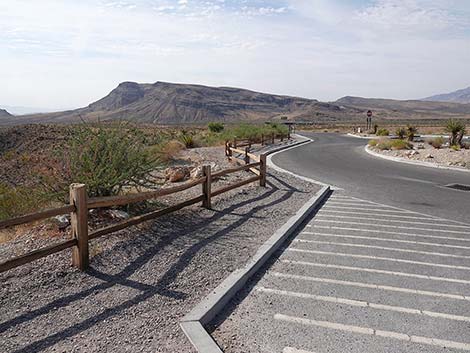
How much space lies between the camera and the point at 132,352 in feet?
12.4

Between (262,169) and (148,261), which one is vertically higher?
(262,169)

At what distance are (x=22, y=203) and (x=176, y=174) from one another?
6318 millimetres

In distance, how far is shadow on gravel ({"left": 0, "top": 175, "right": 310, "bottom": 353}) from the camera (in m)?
4.25

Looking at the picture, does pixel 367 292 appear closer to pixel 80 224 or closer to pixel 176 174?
pixel 80 224

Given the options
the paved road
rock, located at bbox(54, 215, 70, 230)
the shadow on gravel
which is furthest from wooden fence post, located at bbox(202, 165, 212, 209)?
rock, located at bbox(54, 215, 70, 230)

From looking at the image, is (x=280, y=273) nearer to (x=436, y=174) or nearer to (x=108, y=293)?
→ (x=108, y=293)

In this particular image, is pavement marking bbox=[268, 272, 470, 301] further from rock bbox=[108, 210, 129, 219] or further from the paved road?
rock bbox=[108, 210, 129, 219]

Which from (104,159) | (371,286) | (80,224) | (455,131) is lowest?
(371,286)

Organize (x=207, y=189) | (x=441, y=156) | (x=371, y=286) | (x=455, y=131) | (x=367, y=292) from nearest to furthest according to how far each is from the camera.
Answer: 1. (x=367, y=292)
2. (x=371, y=286)
3. (x=207, y=189)
4. (x=441, y=156)
5. (x=455, y=131)

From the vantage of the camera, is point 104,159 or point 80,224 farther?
point 104,159

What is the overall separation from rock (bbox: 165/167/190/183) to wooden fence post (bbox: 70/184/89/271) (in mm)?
8327

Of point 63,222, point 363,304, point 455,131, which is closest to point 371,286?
point 363,304

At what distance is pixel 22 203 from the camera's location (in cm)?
797

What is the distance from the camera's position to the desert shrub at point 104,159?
25.6 feet
